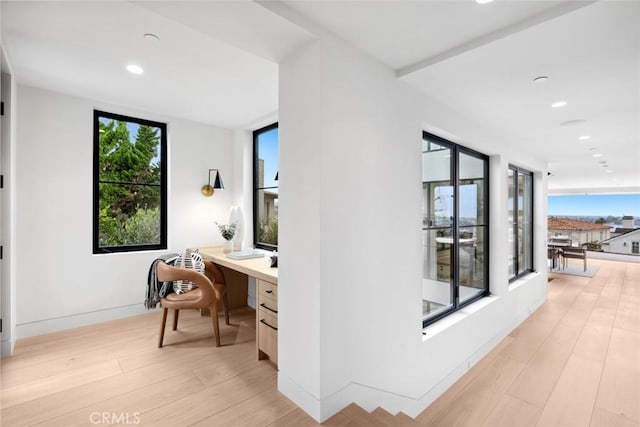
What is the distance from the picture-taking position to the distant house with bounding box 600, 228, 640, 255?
10062mm

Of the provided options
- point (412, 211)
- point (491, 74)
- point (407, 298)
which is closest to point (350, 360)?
point (407, 298)

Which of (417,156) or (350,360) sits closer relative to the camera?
(350,360)

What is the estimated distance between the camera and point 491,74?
2.17 metres

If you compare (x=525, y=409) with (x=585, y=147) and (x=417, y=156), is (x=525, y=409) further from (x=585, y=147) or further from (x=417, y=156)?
(x=585, y=147)

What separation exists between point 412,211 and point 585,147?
378 cm

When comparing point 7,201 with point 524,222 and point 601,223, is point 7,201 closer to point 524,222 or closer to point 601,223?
point 524,222

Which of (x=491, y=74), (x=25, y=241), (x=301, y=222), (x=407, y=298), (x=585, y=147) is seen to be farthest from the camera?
(x=585, y=147)

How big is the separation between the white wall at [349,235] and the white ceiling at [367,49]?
24 cm

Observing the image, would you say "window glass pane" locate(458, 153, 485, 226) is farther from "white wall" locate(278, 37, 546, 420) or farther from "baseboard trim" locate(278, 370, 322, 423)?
"baseboard trim" locate(278, 370, 322, 423)

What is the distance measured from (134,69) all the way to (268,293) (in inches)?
86.6

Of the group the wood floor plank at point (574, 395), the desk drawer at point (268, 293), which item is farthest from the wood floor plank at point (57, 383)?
the wood floor plank at point (574, 395)

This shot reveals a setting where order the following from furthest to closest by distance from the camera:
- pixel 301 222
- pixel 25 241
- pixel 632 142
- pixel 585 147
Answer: pixel 585 147
pixel 632 142
pixel 25 241
pixel 301 222

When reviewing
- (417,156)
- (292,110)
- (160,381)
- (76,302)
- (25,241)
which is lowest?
(160,381)

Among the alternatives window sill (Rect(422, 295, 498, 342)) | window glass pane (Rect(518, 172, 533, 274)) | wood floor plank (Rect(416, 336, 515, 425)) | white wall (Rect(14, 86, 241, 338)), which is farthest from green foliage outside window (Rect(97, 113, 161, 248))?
window glass pane (Rect(518, 172, 533, 274))
